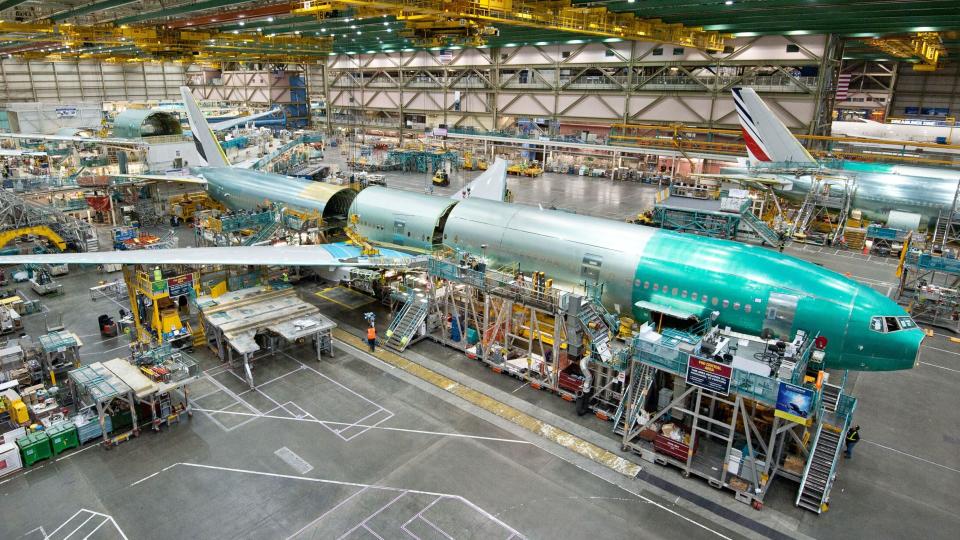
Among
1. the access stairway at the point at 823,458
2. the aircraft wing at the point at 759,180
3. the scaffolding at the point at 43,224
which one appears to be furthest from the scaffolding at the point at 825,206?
the scaffolding at the point at 43,224

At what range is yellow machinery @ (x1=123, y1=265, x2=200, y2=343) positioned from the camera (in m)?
23.9

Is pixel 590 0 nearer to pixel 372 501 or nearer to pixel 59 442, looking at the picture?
pixel 372 501

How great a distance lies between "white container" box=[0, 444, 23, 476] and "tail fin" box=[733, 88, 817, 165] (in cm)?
4805

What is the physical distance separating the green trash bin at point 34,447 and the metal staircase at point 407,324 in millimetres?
12531

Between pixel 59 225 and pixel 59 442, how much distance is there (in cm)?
2627

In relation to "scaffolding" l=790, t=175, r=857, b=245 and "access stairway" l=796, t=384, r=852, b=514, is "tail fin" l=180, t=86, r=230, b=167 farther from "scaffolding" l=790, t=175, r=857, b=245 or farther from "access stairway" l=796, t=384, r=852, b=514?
"scaffolding" l=790, t=175, r=857, b=245

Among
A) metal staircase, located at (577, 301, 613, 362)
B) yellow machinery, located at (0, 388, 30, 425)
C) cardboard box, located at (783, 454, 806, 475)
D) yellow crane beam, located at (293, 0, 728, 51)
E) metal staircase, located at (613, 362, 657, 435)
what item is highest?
yellow crane beam, located at (293, 0, 728, 51)

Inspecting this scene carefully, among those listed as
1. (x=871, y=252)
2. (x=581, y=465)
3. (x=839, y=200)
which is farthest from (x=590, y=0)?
(x=581, y=465)

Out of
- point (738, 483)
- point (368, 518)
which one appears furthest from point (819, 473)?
point (368, 518)

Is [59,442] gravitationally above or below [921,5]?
below

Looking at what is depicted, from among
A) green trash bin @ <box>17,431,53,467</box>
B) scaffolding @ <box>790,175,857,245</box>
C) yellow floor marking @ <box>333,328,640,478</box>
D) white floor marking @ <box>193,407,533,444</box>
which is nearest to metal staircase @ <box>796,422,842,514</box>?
yellow floor marking @ <box>333,328,640,478</box>

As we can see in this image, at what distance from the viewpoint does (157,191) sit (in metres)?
46.3

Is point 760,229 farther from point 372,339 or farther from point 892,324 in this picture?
point 372,339

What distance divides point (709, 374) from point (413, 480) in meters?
9.29
